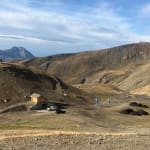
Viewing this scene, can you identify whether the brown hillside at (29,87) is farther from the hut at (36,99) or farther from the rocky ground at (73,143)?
the rocky ground at (73,143)

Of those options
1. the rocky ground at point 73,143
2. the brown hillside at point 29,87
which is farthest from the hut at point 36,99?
the rocky ground at point 73,143

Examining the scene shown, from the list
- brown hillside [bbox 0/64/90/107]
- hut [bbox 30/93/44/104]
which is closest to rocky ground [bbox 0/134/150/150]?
hut [bbox 30/93/44/104]

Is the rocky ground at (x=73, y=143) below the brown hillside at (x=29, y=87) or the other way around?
the other way around

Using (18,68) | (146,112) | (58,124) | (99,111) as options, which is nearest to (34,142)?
(58,124)

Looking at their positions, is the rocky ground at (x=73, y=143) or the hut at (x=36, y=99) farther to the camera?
the hut at (x=36, y=99)

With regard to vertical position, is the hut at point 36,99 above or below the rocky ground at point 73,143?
below

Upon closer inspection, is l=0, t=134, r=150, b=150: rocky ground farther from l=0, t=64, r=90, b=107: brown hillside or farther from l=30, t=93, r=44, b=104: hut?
l=0, t=64, r=90, b=107: brown hillside

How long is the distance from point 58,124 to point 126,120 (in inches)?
696

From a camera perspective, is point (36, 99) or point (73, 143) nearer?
point (73, 143)

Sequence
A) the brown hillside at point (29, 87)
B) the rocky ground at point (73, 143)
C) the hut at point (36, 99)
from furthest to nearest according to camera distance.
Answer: the brown hillside at point (29, 87)
the hut at point (36, 99)
the rocky ground at point (73, 143)

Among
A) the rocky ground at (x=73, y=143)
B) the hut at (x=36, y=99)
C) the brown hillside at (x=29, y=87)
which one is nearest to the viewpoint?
the rocky ground at (x=73, y=143)

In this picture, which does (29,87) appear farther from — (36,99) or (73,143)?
(73,143)

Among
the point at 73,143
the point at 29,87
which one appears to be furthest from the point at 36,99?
the point at 73,143

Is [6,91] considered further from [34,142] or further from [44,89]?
[34,142]
